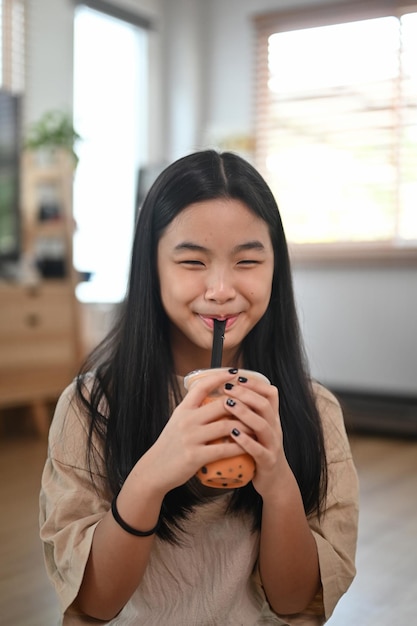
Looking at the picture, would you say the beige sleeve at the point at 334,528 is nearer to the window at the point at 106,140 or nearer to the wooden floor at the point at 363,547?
the wooden floor at the point at 363,547

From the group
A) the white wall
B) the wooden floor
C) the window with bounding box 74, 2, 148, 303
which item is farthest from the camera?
the window with bounding box 74, 2, 148, 303

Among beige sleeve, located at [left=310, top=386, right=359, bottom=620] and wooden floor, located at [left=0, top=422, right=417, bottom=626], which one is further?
wooden floor, located at [left=0, top=422, right=417, bottom=626]

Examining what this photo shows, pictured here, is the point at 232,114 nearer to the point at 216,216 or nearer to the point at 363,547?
the point at 363,547

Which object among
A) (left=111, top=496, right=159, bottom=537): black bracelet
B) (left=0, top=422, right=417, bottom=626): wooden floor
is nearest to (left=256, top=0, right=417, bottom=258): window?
(left=0, top=422, right=417, bottom=626): wooden floor

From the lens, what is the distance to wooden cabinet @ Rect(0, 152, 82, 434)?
3400 millimetres

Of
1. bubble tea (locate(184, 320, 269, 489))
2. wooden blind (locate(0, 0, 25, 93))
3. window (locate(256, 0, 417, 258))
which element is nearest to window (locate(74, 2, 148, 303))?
wooden blind (locate(0, 0, 25, 93))

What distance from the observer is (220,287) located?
87 centimetres

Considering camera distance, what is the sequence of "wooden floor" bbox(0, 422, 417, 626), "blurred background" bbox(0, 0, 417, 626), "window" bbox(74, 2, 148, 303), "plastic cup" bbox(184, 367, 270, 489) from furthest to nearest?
"window" bbox(74, 2, 148, 303), "blurred background" bbox(0, 0, 417, 626), "wooden floor" bbox(0, 422, 417, 626), "plastic cup" bbox(184, 367, 270, 489)

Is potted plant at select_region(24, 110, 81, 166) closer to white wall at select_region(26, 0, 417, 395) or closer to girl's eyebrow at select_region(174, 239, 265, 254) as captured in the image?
white wall at select_region(26, 0, 417, 395)

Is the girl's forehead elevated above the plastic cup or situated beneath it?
elevated above

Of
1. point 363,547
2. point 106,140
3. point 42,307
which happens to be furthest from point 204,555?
point 106,140

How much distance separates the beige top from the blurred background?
6.98 ft

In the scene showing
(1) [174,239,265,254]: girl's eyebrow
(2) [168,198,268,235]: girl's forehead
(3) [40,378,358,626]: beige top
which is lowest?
(3) [40,378,358,626]: beige top

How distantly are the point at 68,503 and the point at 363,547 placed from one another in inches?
50.9
